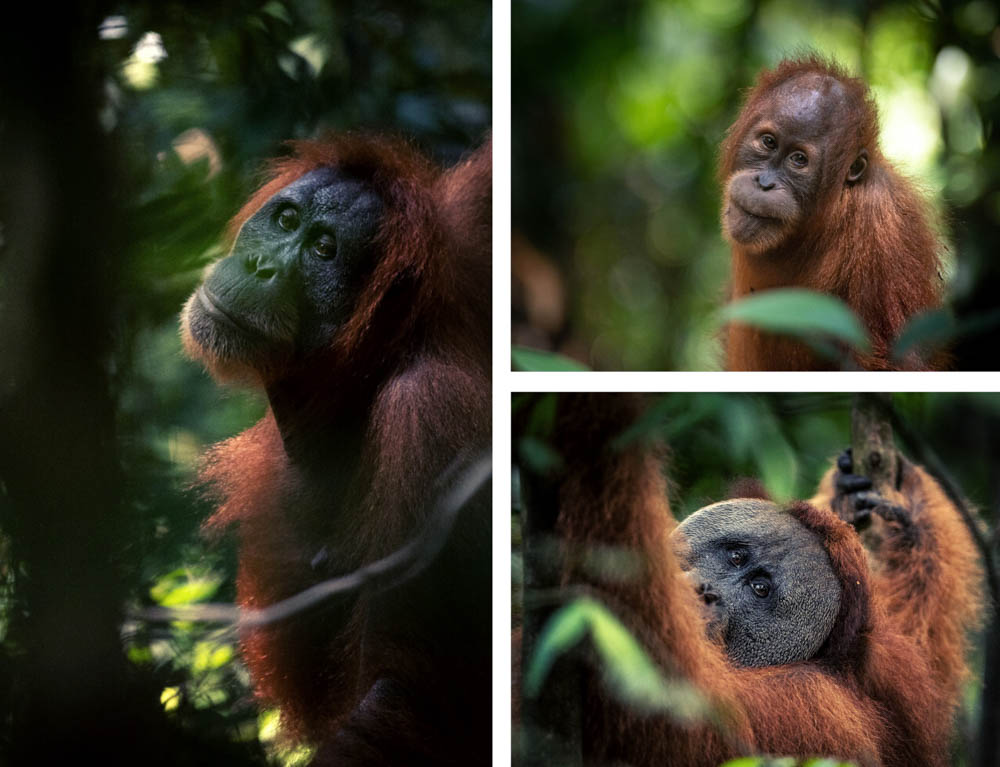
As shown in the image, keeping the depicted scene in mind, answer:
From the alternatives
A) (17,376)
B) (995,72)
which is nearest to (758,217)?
(995,72)

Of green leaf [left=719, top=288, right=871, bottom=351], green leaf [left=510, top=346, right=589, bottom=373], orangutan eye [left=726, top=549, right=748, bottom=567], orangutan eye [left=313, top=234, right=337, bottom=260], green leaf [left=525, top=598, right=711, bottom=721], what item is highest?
orangutan eye [left=313, top=234, right=337, bottom=260]

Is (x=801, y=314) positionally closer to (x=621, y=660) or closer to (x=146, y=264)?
(x=621, y=660)

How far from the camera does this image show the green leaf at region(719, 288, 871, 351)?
1.43 meters

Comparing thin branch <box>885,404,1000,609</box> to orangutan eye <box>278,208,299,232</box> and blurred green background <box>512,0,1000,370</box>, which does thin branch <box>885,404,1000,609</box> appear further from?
orangutan eye <box>278,208,299,232</box>

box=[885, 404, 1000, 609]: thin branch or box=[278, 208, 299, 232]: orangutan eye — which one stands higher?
box=[278, 208, 299, 232]: orangutan eye

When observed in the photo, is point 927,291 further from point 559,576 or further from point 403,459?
point 403,459

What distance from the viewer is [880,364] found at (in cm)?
145

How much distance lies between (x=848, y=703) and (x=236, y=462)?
951mm

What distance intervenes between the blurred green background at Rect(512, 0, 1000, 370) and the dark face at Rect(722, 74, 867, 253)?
4 centimetres

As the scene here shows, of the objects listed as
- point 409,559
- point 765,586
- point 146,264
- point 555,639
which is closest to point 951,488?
point 765,586

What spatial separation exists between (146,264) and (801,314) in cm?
93

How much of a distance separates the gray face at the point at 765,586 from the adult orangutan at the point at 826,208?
272 millimetres

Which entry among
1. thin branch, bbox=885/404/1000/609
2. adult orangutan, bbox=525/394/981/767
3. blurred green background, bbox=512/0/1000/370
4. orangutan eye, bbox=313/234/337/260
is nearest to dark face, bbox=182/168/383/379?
orangutan eye, bbox=313/234/337/260

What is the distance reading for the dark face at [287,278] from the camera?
148 centimetres
